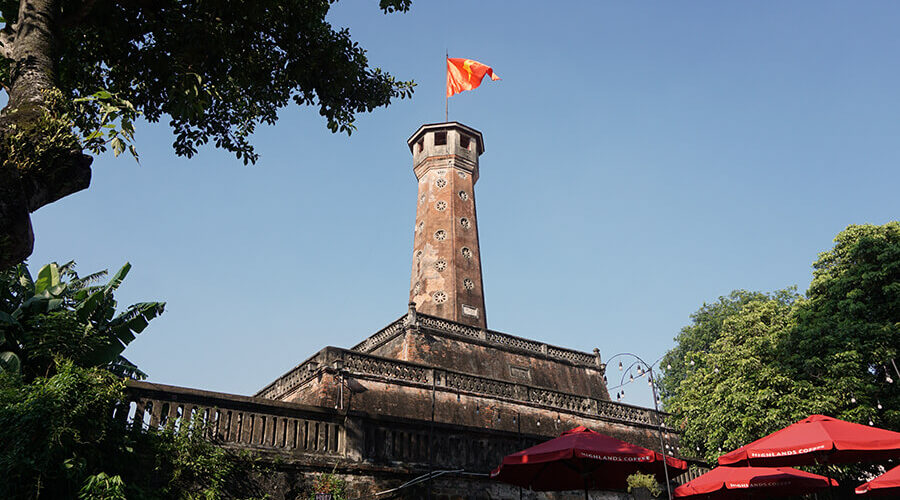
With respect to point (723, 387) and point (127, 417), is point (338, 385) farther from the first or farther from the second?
point (723, 387)

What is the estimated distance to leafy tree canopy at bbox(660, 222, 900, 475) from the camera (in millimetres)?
18344

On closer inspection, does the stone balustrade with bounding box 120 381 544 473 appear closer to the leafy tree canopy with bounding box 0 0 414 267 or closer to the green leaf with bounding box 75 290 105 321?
the green leaf with bounding box 75 290 105 321

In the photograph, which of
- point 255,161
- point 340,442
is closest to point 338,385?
point 340,442

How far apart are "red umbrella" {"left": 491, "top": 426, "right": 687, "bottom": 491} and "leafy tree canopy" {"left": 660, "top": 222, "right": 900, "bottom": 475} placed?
7.75m

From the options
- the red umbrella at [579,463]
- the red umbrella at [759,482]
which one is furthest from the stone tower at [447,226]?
the red umbrella at [579,463]

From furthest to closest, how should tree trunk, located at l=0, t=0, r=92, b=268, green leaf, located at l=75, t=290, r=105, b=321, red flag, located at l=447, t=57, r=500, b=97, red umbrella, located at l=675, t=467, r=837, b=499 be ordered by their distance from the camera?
1. red flag, located at l=447, t=57, r=500, b=97
2. red umbrella, located at l=675, t=467, r=837, b=499
3. green leaf, located at l=75, t=290, r=105, b=321
4. tree trunk, located at l=0, t=0, r=92, b=268

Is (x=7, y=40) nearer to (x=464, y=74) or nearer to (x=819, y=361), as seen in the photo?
(x=819, y=361)

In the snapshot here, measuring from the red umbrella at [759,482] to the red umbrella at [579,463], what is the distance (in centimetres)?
115

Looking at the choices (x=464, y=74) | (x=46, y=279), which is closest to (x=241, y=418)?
(x=46, y=279)

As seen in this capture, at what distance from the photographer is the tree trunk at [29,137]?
4773 millimetres

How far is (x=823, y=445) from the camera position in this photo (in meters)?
9.52

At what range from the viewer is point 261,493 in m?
8.95

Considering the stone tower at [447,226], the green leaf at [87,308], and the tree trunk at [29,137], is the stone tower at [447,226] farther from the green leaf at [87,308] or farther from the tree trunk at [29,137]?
the tree trunk at [29,137]

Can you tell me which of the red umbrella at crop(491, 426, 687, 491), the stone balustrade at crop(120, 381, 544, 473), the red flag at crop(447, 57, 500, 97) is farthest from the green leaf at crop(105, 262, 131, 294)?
the red flag at crop(447, 57, 500, 97)
